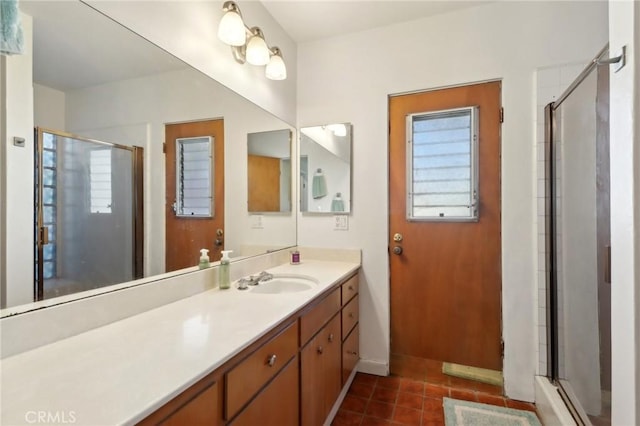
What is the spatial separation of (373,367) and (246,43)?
2304 millimetres

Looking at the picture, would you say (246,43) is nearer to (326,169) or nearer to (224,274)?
(326,169)

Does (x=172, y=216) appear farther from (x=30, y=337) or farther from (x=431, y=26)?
(x=431, y=26)

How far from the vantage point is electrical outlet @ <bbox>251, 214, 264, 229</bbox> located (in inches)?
76.1

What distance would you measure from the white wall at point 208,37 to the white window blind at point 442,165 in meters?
1.00

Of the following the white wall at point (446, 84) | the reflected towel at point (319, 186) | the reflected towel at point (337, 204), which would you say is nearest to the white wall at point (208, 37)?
the white wall at point (446, 84)

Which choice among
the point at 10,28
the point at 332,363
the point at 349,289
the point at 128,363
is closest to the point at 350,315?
the point at 349,289

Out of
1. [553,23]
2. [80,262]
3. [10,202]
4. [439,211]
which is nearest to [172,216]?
[80,262]

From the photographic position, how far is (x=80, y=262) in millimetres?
977

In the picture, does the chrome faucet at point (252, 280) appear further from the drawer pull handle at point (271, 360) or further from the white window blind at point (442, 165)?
the white window blind at point (442, 165)

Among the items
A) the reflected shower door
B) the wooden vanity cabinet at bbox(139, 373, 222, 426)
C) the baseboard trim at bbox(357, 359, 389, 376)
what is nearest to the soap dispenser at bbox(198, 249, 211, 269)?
the reflected shower door

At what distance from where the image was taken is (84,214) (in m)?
0.98

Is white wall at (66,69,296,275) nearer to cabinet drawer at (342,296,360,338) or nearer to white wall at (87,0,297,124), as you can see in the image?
white wall at (87,0,297,124)

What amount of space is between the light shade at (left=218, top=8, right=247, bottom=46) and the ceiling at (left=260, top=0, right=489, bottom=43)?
1.84 feet

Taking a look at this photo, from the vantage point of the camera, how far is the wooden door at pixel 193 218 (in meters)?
1.31
